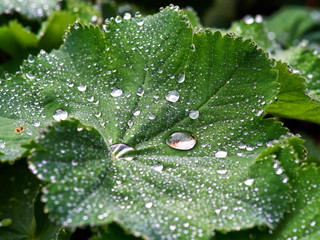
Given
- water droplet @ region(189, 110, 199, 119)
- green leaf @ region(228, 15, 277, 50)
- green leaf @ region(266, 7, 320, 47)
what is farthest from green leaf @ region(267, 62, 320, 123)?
green leaf @ region(266, 7, 320, 47)

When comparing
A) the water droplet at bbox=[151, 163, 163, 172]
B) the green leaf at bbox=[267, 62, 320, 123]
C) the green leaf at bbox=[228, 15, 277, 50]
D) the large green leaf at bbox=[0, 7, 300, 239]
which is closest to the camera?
the large green leaf at bbox=[0, 7, 300, 239]

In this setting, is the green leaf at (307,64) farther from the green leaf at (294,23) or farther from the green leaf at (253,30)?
the green leaf at (294,23)

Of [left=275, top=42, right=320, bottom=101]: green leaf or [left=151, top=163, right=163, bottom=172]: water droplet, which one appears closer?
[left=151, top=163, right=163, bottom=172]: water droplet

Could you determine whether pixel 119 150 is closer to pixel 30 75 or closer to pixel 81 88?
pixel 81 88

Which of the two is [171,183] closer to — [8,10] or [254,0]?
[8,10]

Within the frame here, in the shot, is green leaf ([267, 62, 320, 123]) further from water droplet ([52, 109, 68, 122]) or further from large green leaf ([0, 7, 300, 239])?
water droplet ([52, 109, 68, 122])

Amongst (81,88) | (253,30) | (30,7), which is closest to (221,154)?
(81,88)
